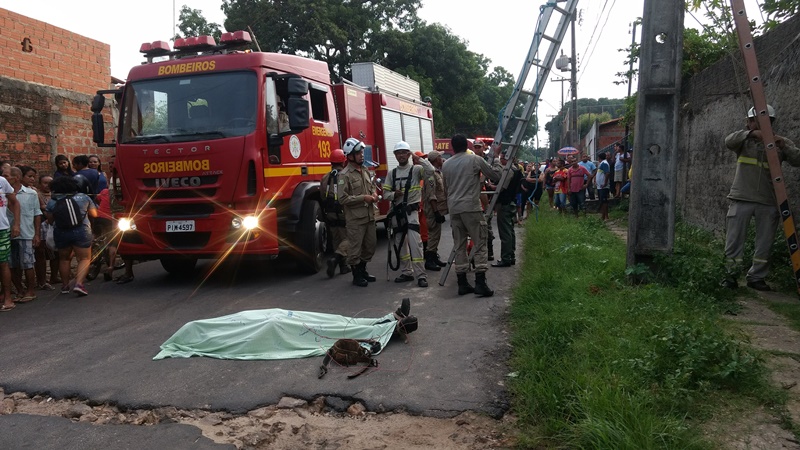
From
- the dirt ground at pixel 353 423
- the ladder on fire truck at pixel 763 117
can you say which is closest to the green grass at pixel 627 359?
the dirt ground at pixel 353 423

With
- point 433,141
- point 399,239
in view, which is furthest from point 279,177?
point 433,141

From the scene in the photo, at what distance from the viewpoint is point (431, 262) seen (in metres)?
8.72

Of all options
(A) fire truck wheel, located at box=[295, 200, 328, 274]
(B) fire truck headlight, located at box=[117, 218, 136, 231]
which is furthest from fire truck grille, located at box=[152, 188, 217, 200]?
(A) fire truck wheel, located at box=[295, 200, 328, 274]

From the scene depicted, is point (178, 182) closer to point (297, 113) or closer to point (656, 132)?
point (297, 113)

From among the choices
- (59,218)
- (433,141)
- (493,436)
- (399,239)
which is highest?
(433,141)

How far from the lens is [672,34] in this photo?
5.99 metres

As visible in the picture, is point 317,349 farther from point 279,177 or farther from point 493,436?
point 279,177

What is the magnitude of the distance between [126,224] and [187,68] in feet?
6.81

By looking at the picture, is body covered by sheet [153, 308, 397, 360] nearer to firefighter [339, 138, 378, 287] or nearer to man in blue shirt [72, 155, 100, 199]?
firefighter [339, 138, 378, 287]

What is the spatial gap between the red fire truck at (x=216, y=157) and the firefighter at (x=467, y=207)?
1975 millimetres

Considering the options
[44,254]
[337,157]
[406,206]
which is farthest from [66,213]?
[406,206]

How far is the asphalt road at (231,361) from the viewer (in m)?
3.97

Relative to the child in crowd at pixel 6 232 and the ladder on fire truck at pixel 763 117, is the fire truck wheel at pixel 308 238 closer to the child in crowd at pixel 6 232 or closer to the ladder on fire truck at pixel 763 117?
the child in crowd at pixel 6 232

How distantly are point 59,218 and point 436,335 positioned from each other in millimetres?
4877
